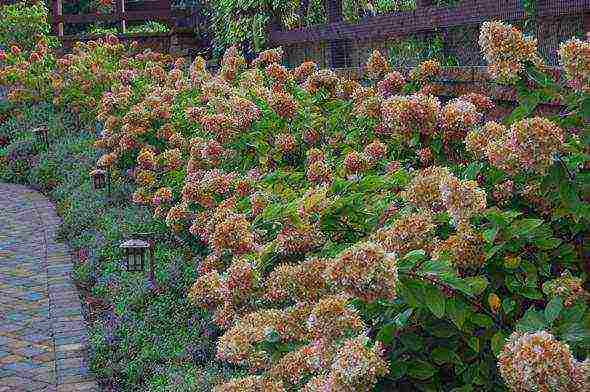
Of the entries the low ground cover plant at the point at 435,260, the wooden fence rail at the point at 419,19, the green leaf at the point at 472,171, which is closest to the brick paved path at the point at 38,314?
the low ground cover plant at the point at 435,260

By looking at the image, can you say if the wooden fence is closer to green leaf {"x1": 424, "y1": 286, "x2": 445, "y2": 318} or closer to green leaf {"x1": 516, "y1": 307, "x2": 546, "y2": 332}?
green leaf {"x1": 424, "y1": 286, "x2": 445, "y2": 318}

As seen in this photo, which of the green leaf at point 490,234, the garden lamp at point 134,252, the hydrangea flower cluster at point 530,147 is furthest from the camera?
the garden lamp at point 134,252

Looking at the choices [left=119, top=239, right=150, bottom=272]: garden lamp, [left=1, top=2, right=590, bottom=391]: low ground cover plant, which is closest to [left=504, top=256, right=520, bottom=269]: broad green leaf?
[left=1, top=2, right=590, bottom=391]: low ground cover plant

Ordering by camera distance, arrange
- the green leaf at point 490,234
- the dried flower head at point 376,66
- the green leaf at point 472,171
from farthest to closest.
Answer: the dried flower head at point 376,66 → the green leaf at point 472,171 → the green leaf at point 490,234

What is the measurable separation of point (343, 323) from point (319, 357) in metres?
0.15

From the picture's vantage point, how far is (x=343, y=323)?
227 cm

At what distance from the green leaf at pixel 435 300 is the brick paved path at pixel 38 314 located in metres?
2.76

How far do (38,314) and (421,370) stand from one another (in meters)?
4.06

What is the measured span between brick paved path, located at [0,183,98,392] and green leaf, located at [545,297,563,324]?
9.65 feet

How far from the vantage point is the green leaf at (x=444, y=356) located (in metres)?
2.33

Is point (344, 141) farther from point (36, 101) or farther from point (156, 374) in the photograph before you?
point (36, 101)

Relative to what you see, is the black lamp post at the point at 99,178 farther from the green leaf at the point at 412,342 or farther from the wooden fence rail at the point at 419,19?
the green leaf at the point at 412,342

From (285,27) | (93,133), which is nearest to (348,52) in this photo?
(285,27)

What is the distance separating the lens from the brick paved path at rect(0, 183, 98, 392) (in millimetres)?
4758
